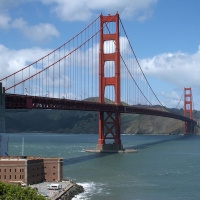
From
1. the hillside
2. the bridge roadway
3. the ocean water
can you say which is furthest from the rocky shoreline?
the hillside

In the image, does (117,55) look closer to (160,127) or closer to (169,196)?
(169,196)

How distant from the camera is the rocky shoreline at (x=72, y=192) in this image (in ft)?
75.8

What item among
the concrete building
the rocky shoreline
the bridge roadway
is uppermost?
the bridge roadway

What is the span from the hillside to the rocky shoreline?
93.9m

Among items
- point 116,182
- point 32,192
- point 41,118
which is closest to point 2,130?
point 116,182

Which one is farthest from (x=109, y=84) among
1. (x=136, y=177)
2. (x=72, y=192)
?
(x=72, y=192)

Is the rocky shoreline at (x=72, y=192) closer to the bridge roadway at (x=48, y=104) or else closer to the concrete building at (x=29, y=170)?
the concrete building at (x=29, y=170)

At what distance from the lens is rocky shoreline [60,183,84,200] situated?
2312 cm

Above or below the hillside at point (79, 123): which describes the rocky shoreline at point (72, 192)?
below

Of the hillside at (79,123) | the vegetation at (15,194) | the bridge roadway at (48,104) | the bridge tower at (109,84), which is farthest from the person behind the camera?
the hillside at (79,123)

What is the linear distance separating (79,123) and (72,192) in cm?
13819

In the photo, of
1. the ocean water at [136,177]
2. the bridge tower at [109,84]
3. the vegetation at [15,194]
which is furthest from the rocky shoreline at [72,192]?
the bridge tower at [109,84]

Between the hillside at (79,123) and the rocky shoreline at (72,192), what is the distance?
9393 cm

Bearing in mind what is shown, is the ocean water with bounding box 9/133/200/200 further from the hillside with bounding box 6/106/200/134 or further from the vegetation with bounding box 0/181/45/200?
the hillside with bounding box 6/106/200/134
